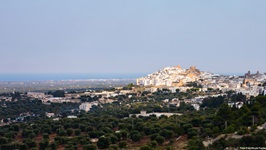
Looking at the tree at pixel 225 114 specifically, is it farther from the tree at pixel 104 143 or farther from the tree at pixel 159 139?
the tree at pixel 104 143

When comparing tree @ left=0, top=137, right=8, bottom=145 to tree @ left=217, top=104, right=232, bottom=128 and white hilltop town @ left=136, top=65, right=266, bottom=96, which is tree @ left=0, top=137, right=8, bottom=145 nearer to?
tree @ left=217, top=104, right=232, bottom=128

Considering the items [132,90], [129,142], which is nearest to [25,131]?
[129,142]

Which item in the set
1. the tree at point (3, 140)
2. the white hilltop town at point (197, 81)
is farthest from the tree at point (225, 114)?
the white hilltop town at point (197, 81)

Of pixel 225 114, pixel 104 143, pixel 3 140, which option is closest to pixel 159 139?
pixel 104 143

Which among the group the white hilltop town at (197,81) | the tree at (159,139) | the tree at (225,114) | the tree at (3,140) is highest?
the white hilltop town at (197,81)

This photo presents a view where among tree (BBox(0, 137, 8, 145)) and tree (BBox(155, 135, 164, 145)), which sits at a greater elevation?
tree (BBox(155, 135, 164, 145))

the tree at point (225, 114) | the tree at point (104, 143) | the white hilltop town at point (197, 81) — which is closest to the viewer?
the tree at point (104, 143)

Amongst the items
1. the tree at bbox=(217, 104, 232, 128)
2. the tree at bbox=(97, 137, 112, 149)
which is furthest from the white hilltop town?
the tree at bbox=(97, 137, 112, 149)

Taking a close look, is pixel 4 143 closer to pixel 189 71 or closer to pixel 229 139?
pixel 229 139
